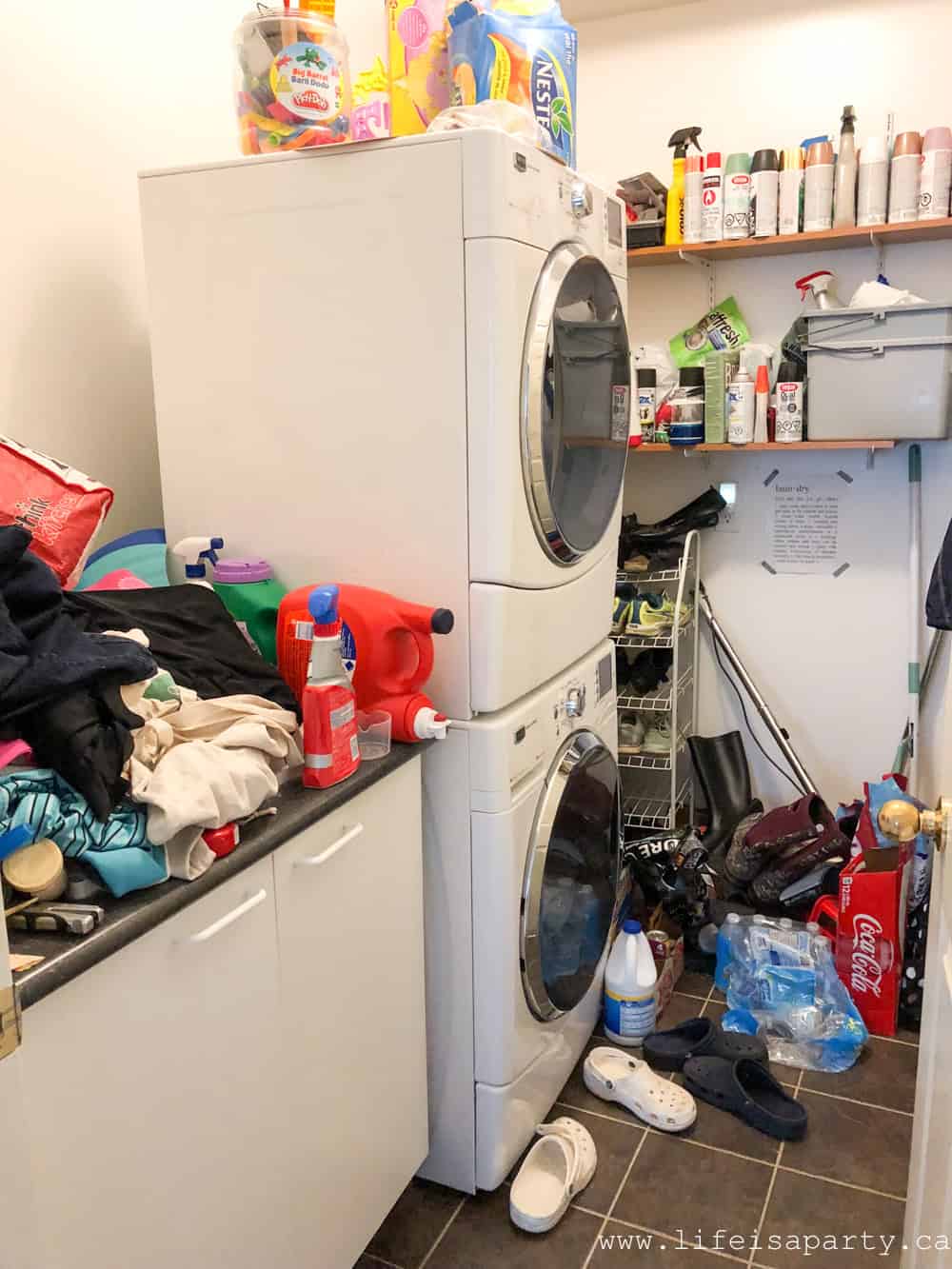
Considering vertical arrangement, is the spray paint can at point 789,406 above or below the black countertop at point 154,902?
above

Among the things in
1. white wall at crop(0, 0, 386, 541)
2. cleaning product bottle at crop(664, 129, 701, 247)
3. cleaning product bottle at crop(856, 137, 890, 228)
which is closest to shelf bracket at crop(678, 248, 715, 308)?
cleaning product bottle at crop(664, 129, 701, 247)

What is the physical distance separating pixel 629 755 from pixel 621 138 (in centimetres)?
183

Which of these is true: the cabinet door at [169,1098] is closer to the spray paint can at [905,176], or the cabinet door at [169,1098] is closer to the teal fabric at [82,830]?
the teal fabric at [82,830]

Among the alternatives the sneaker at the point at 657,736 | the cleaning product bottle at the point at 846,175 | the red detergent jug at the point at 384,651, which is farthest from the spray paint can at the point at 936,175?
the red detergent jug at the point at 384,651

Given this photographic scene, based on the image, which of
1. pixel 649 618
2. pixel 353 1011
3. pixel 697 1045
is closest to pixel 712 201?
pixel 649 618

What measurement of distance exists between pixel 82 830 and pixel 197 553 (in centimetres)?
77

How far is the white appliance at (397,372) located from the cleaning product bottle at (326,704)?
0.28 meters

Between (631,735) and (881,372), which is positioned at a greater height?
(881,372)

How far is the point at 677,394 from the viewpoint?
2.84 metres

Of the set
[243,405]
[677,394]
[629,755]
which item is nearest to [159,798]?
[243,405]

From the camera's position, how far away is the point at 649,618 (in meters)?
2.77

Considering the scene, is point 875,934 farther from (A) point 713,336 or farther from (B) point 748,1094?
(A) point 713,336

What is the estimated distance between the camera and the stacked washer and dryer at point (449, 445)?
1.48m

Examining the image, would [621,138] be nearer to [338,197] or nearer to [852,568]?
[852,568]
